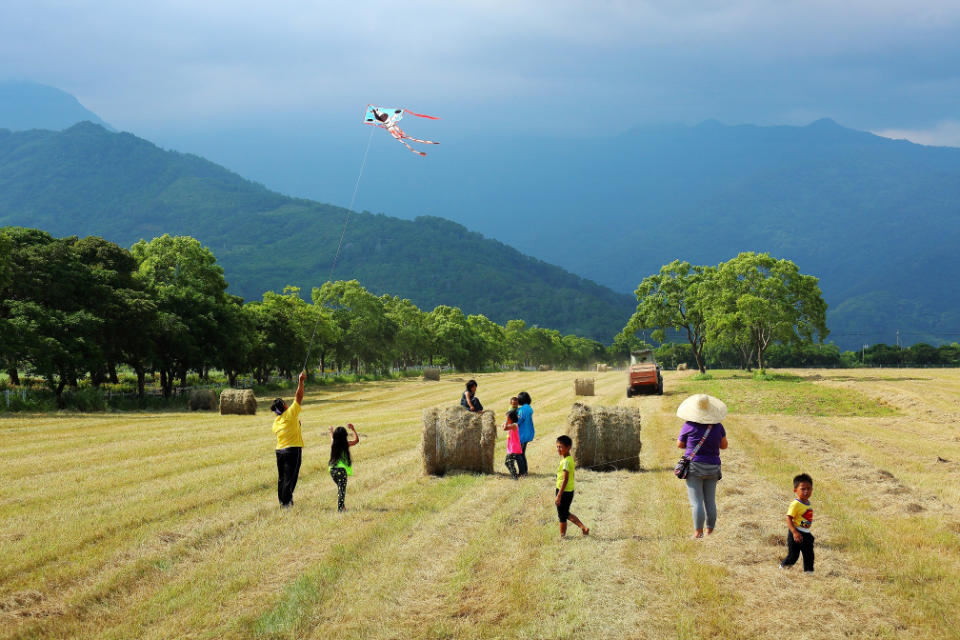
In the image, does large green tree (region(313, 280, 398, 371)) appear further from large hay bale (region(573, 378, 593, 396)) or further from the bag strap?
the bag strap

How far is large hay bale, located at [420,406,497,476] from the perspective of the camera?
14.8 metres

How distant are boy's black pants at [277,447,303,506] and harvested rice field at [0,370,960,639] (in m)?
0.30

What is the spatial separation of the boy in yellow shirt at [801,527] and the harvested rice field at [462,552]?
308 mm

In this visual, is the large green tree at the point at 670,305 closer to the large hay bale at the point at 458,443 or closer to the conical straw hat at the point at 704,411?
the large hay bale at the point at 458,443

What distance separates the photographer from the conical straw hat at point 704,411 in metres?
9.73

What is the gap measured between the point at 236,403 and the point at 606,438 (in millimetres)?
22648

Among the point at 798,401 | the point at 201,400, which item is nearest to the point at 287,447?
the point at 201,400

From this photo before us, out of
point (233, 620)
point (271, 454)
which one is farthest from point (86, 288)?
point (233, 620)

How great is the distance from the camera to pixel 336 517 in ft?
36.4

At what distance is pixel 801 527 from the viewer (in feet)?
27.1

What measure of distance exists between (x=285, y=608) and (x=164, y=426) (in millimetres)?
21195

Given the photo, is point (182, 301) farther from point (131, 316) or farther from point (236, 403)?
point (236, 403)

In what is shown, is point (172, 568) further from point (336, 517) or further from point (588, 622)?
point (588, 622)

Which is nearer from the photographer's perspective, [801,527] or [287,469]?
[801,527]
